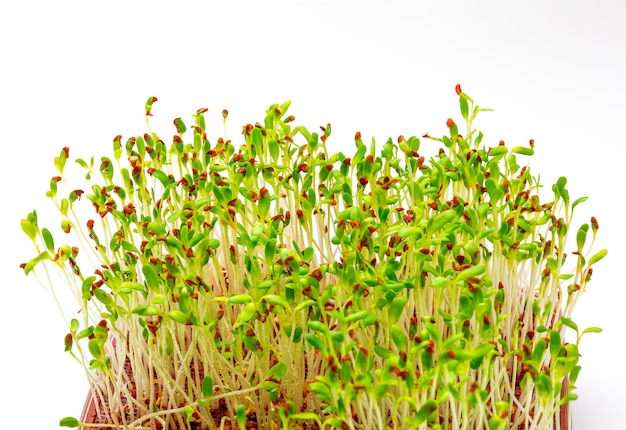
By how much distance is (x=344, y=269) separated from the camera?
1.56 meters

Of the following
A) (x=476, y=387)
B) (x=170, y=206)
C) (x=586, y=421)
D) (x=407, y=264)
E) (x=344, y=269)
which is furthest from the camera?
(x=586, y=421)

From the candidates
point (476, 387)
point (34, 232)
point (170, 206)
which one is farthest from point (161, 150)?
point (476, 387)

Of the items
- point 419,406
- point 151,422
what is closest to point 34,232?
point 151,422

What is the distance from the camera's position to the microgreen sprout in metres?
1.46

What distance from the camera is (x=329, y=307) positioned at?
1.56 meters

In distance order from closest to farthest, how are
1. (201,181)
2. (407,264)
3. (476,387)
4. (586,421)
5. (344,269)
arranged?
1. (476,387)
2. (344,269)
3. (407,264)
4. (201,181)
5. (586,421)

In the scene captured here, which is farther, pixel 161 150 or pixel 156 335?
pixel 161 150

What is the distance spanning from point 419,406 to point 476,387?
125mm

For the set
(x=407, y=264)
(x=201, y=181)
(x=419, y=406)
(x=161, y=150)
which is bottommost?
(x=419, y=406)

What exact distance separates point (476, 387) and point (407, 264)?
0.42m

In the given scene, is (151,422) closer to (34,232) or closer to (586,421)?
(34,232)

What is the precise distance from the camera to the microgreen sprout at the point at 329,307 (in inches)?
57.3

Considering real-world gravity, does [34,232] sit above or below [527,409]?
above

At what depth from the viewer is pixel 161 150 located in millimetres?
2047
